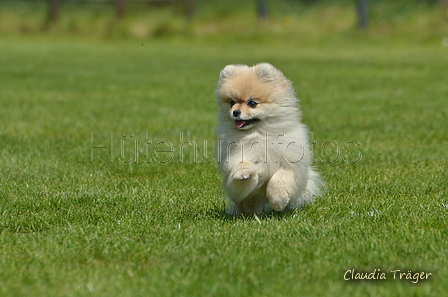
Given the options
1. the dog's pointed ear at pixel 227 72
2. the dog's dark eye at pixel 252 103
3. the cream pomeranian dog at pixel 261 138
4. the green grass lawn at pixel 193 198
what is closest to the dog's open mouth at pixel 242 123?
the cream pomeranian dog at pixel 261 138

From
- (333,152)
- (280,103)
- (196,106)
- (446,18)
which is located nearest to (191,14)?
(446,18)

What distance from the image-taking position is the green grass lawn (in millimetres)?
3779

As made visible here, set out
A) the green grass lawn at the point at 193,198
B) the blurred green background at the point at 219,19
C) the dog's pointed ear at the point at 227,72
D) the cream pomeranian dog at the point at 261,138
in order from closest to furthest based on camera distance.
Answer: the green grass lawn at the point at 193,198, the cream pomeranian dog at the point at 261,138, the dog's pointed ear at the point at 227,72, the blurred green background at the point at 219,19

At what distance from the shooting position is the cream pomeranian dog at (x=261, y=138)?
5.02 meters

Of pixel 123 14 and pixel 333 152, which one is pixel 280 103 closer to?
pixel 333 152

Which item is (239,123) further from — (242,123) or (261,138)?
(261,138)

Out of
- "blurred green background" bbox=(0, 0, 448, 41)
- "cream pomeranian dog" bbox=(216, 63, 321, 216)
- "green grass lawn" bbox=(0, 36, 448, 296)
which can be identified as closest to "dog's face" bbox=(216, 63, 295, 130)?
"cream pomeranian dog" bbox=(216, 63, 321, 216)

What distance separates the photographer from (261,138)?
5.12 m

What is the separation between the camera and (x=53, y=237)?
4.57 m

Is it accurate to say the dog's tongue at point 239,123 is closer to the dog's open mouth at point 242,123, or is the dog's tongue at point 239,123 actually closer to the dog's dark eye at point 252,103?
the dog's open mouth at point 242,123

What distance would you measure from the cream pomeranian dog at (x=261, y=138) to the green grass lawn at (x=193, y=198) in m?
0.26

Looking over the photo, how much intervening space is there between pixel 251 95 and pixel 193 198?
1208mm

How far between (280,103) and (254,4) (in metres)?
27.3

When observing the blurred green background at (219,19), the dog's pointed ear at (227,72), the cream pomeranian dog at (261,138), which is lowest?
the blurred green background at (219,19)
